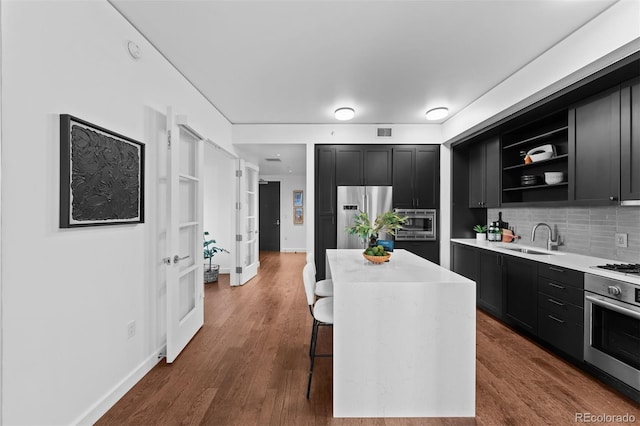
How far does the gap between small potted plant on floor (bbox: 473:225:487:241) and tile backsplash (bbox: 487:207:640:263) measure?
1.73 feet

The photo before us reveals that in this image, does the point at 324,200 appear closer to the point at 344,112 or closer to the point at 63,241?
the point at 344,112

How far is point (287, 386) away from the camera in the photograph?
2215mm

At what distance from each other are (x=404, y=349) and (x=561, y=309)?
1682 millimetres

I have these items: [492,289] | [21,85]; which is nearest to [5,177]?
[21,85]

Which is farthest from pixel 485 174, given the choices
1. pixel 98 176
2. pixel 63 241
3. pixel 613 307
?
pixel 63 241

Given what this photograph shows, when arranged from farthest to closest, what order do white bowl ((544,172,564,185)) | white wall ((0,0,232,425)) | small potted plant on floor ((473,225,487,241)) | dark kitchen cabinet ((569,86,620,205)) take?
small potted plant on floor ((473,225,487,241)) → white bowl ((544,172,564,185)) → dark kitchen cabinet ((569,86,620,205)) → white wall ((0,0,232,425))

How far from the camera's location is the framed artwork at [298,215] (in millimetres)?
9477

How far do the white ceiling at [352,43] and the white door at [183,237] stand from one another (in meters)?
0.69

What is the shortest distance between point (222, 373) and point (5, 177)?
6.31ft

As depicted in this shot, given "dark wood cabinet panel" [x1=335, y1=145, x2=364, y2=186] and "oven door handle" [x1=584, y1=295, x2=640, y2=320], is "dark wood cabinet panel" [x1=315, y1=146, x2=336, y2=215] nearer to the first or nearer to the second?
"dark wood cabinet panel" [x1=335, y1=145, x2=364, y2=186]

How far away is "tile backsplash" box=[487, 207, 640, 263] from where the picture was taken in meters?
2.61

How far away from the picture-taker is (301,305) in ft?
13.5

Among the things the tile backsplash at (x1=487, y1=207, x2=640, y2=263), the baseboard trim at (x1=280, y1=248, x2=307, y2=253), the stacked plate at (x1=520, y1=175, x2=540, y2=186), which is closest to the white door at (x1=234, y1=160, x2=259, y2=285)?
the baseboard trim at (x1=280, y1=248, x2=307, y2=253)

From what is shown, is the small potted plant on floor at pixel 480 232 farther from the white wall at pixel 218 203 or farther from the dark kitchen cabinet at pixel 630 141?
the white wall at pixel 218 203
